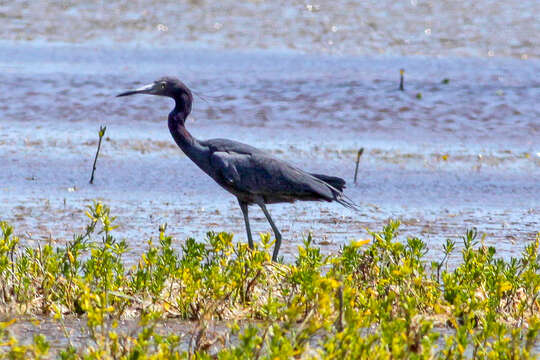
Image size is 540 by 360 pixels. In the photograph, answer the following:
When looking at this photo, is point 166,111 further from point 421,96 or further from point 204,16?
point 204,16

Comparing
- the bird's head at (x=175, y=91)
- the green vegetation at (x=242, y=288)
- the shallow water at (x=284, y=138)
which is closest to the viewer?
the green vegetation at (x=242, y=288)

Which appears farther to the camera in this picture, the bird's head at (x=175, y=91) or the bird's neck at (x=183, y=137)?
the bird's head at (x=175, y=91)

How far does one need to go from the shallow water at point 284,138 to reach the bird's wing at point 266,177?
40cm

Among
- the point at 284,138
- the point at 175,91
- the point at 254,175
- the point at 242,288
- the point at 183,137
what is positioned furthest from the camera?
the point at 284,138

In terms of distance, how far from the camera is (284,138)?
11.0 meters

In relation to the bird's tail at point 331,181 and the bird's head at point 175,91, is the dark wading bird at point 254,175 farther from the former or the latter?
the bird's head at point 175,91

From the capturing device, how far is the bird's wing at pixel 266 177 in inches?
269

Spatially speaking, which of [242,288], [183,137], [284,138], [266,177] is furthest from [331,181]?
[284,138]

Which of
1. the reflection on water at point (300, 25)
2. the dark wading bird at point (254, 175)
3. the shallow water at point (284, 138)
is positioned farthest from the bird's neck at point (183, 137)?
the reflection on water at point (300, 25)

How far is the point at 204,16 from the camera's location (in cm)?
1647

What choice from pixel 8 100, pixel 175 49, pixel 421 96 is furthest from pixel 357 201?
pixel 175 49

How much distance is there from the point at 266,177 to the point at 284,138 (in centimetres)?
417

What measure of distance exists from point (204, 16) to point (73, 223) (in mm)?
9329

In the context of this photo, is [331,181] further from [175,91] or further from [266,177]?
[175,91]
